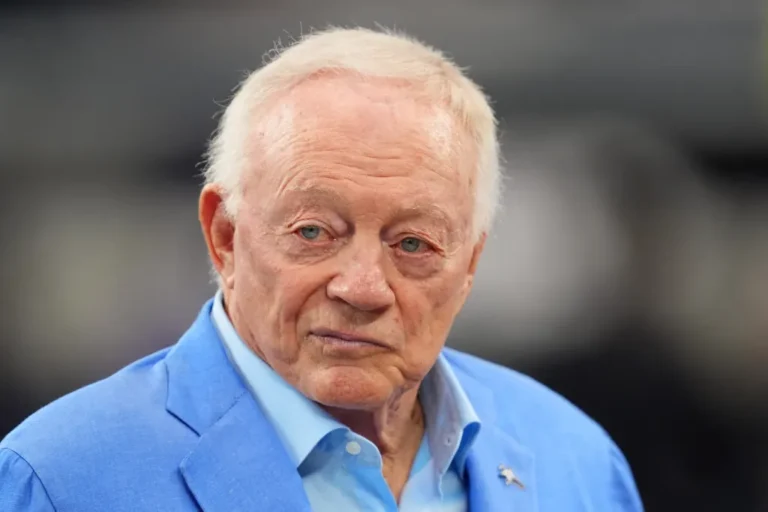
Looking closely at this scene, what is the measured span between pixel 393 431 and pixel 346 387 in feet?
0.75

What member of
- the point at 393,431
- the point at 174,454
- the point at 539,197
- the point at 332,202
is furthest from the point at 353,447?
the point at 539,197

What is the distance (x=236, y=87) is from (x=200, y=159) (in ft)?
0.56

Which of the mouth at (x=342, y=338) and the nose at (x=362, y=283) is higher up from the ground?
the nose at (x=362, y=283)

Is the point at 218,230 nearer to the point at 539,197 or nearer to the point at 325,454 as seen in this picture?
the point at 325,454

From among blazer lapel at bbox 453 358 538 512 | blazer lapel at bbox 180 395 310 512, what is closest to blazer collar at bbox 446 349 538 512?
blazer lapel at bbox 453 358 538 512

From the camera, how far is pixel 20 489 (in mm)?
1196

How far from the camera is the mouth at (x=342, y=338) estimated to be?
129 centimetres

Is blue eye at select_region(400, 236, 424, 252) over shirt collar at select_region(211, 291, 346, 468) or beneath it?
over

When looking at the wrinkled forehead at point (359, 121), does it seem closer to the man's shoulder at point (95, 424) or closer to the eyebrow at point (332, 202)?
the eyebrow at point (332, 202)

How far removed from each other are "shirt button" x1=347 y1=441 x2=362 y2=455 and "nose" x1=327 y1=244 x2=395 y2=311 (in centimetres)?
21

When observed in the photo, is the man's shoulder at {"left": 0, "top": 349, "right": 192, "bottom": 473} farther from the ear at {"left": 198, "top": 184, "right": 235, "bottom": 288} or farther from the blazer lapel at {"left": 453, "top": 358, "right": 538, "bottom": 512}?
the blazer lapel at {"left": 453, "top": 358, "right": 538, "bottom": 512}

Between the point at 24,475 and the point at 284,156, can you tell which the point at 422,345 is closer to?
the point at 284,156

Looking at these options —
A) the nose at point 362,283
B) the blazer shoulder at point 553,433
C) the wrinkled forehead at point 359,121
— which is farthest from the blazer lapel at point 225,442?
the blazer shoulder at point 553,433

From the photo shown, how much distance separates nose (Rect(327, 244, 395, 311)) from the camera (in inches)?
49.8
